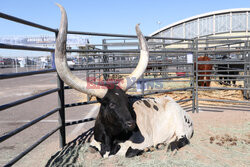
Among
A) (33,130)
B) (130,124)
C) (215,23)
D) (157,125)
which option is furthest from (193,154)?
(215,23)

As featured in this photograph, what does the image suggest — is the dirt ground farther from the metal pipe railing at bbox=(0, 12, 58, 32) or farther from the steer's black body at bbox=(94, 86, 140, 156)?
the metal pipe railing at bbox=(0, 12, 58, 32)

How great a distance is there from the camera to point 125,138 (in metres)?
3.26

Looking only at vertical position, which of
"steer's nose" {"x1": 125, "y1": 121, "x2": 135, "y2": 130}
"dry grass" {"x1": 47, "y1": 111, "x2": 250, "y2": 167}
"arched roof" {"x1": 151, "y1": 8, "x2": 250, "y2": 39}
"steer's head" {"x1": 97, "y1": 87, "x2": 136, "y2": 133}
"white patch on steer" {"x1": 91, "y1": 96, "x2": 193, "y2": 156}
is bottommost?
"dry grass" {"x1": 47, "y1": 111, "x2": 250, "y2": 167}

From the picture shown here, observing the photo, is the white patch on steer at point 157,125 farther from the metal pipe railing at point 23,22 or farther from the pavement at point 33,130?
the metal pipe railing at point 23,22

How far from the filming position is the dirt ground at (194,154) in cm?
311

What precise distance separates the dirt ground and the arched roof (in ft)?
117

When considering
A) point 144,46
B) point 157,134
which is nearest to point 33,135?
point 157,134

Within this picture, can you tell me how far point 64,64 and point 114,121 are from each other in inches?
38.2

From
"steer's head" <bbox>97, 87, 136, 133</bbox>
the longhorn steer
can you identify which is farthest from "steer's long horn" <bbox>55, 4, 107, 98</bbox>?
"steer's head" <bbox>97, 87, 136, 133</bbox>

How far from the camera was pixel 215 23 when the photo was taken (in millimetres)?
37875

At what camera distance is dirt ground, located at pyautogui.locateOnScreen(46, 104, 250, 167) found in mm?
3109

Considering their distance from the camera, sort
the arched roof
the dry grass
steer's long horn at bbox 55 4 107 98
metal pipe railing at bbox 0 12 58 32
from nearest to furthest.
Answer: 1. metal pipe railing at bbox 0 12 58 32
2. steer's long horn at bbox 55 4 107 98
3. the dry grass
4. the arched roof

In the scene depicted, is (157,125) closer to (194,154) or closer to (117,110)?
(194,154)

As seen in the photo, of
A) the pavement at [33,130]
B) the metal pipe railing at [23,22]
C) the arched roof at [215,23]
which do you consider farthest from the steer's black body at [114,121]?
the arched roof at [215,23]
